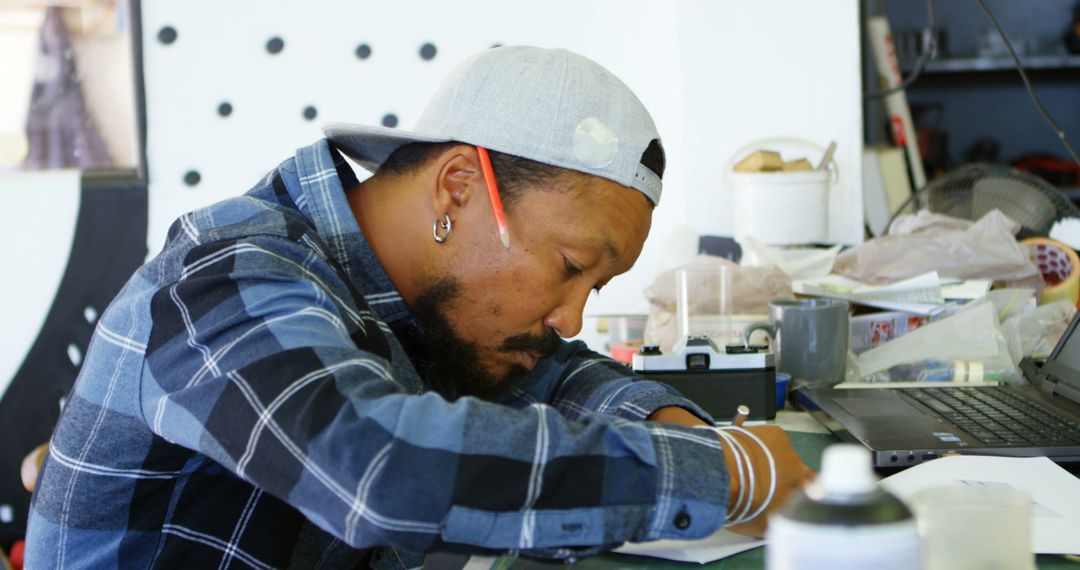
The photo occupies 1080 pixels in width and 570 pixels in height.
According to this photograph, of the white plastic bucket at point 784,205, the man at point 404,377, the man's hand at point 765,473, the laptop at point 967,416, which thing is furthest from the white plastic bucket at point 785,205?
the man's hand at point 765,473

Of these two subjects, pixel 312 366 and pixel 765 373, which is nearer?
pixel 312 366

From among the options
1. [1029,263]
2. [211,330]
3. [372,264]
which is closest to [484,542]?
[211,330]

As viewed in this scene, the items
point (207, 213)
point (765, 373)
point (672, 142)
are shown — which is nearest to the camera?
point (207, 213)

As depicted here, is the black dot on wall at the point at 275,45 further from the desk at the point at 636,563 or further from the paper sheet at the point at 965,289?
the desk at the point at 636,563

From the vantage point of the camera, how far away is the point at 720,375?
59.6 inches

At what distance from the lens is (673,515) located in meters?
0.86

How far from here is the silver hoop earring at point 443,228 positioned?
1.17m

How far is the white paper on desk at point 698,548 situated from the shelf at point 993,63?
3627 millimetres

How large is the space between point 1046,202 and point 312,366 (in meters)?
2.00

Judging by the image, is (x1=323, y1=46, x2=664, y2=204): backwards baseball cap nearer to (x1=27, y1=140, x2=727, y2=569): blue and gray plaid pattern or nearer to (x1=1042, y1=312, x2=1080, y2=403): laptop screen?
(x1=27, y1=140, x2=727, y2=569): blue and gray plaid pattern

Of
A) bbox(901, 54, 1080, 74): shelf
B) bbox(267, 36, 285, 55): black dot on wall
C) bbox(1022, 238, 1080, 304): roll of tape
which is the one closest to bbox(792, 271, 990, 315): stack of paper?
bbox(1022, 238, 1080, 304): roll of tape

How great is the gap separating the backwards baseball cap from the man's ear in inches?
0.6

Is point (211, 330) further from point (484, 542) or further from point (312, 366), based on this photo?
point (484, 542)

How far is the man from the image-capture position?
0.81 m
